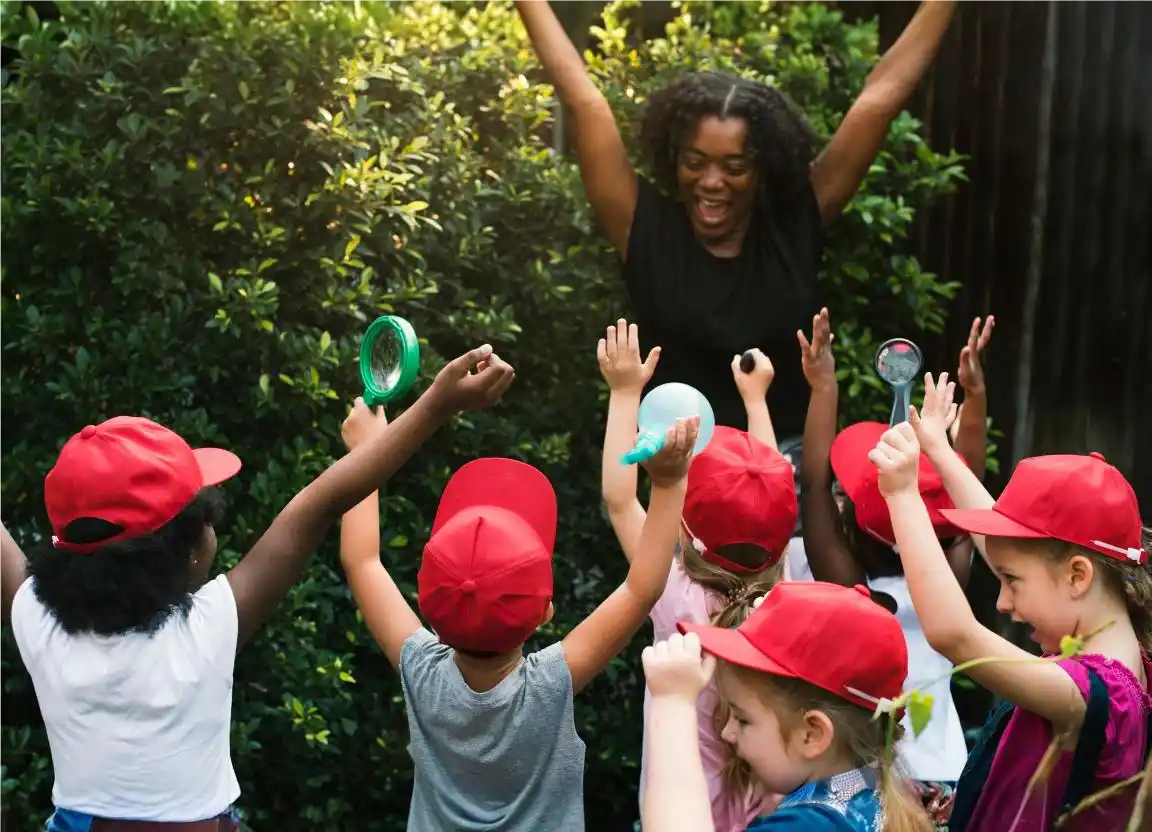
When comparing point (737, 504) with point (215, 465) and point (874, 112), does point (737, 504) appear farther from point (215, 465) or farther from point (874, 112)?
point (874, 112)

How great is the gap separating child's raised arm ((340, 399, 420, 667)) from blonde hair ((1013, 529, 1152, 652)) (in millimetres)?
1250

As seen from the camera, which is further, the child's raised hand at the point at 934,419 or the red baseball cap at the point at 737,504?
the red baseball cap at the point at 737,504

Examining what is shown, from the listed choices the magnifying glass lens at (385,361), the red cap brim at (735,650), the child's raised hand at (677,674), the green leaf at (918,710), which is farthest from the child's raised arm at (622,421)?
the green leaf at (918,710)

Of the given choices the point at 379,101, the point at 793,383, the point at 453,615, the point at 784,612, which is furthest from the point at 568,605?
the point at 784,612

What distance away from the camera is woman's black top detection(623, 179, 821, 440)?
165 inches

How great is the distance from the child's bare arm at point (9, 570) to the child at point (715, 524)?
128 centimetres

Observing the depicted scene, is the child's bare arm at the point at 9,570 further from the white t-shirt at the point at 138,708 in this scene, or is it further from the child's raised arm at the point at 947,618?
the child's raised arm at the point at 947,618

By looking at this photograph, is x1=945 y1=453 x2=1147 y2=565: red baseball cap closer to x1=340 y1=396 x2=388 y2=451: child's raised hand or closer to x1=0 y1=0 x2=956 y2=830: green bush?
x1=340 y1=396 x2=388 y2=451: child's raised hand

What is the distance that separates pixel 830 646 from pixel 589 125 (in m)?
2.34

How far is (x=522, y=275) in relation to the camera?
14.8ft

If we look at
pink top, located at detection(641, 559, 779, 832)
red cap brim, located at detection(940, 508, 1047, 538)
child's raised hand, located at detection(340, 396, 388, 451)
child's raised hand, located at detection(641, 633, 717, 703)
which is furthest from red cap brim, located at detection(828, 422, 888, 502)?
child's raised hand, located at detection(641, 633, 717, 703)

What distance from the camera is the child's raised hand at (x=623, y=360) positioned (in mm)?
3275

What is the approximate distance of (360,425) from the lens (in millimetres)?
3137

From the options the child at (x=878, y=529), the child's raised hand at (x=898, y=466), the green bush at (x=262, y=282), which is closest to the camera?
the child's raised hand at (x=898, y=466)
